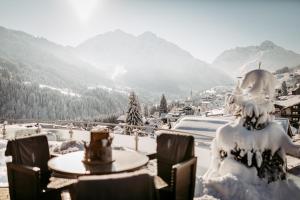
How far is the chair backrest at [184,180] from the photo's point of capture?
3.62 metres

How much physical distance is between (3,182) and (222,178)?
4.43m

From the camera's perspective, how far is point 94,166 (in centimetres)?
366

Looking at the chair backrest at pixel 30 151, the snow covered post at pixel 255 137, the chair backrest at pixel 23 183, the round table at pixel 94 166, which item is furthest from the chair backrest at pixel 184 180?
the chair backrest at pixel 30 151

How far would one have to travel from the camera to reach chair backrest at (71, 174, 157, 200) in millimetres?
2016

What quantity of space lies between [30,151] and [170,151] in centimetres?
197

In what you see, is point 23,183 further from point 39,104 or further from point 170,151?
point 39,104

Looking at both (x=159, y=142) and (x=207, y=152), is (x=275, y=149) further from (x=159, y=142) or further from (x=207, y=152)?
(x=207, y=152)

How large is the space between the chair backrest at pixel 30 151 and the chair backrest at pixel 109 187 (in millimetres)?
2363

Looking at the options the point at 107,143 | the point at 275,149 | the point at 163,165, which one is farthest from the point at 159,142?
the point at 275,149

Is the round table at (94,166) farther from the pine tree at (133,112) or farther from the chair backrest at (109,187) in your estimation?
the pine tree at (133,112)

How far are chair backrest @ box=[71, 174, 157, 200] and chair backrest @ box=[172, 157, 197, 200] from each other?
4.99ft

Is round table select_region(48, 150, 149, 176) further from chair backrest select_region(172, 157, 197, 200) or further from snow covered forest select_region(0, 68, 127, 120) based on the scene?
snow covered forest select_region(0, 68, 127, 120)

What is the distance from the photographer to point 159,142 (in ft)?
15.2

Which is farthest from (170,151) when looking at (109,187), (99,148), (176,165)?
(109,187)
